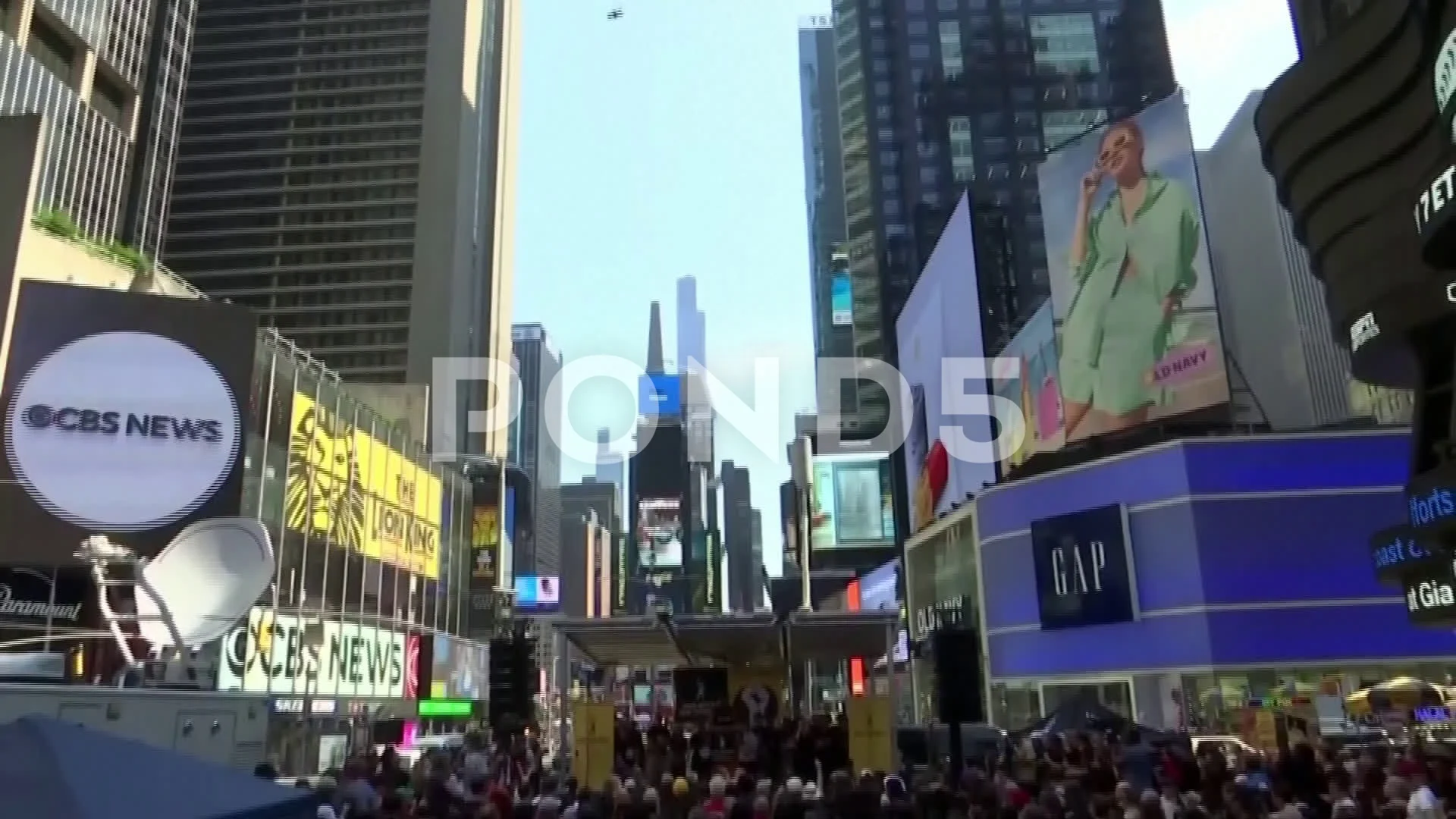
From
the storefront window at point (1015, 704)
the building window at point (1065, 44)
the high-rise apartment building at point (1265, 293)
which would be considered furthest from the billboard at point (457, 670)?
the building window at point (1065, 44)

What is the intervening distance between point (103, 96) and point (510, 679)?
72.5m

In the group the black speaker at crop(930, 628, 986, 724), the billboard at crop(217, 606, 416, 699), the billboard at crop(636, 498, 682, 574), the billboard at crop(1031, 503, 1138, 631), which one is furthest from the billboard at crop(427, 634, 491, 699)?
the billboard at crop(636, 498, 682, 574)

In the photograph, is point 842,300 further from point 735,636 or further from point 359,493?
point 735,636

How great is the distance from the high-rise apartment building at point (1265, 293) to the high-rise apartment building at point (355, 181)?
64.3 m

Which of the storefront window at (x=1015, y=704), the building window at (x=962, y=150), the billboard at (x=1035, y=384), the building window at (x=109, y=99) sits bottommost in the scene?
the storefront window at (x=1015, y=704)

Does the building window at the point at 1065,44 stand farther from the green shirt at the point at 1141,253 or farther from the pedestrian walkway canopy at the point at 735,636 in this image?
the pedestrian walkway canopy at the point at 735,636

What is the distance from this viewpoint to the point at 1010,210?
86250mm

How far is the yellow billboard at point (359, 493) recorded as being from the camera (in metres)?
38.9

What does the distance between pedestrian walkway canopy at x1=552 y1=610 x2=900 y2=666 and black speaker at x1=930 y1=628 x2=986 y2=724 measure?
6449 millimetres

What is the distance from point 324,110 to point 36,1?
44594 millimetres

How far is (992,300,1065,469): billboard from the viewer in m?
40.1

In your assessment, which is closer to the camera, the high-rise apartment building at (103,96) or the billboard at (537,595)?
the high-rise apartment building at (103,96)

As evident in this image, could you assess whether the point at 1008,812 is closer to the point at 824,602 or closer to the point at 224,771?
the point at 224,771

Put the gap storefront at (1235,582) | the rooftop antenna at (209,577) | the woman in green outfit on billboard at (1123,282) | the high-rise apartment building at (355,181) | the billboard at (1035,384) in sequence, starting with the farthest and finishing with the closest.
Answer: the high-rise apartment building at (355,181) < the billboard at (1035,384) < the woman in green outfit on billboard at (1123,282) < the gap storefront at (1235,582) < the rooftop antenna at (209,577)
